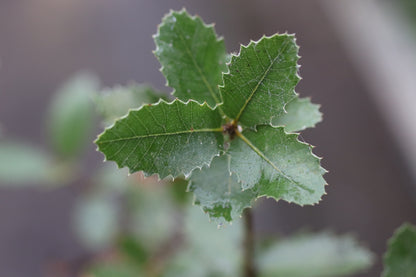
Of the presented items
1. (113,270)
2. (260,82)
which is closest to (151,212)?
(113,270)

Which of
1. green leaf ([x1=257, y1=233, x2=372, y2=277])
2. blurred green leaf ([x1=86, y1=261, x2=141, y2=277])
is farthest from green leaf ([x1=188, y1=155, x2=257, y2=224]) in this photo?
blurred green leaf ([x1=86, y1=261, x2=141, y2=277])

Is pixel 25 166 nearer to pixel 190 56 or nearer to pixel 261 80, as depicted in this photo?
pixel 190 56

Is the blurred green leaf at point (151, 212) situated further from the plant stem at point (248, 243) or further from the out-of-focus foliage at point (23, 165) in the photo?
the plant stem at point (248, 243)

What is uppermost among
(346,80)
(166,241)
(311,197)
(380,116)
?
(346,80)

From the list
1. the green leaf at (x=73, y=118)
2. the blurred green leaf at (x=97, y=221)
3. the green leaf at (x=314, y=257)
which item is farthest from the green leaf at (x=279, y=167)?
the blurred green leaf at (x=97, y=221)

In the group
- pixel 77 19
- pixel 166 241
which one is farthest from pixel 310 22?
pixel 166 241

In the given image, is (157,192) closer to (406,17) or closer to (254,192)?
(254,192)
